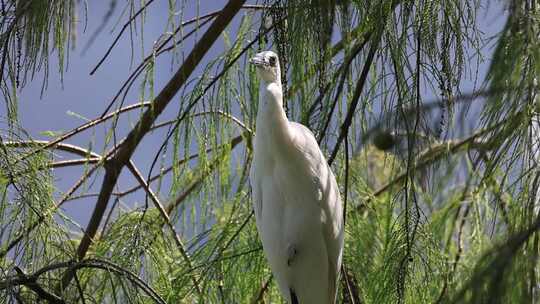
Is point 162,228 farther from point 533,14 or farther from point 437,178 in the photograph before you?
point 533,14

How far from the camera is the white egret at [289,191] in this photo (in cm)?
158

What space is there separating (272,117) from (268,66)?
0.28 ft

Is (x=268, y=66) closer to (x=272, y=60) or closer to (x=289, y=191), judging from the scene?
(x=272, y=60)

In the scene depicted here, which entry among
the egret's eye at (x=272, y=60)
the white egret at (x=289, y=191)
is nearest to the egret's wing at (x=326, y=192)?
the white egret at (x=289, y=191)

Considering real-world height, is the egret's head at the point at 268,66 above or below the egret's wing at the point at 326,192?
above

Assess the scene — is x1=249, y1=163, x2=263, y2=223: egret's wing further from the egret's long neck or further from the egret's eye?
the egret's eye

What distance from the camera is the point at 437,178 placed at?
1325 mm

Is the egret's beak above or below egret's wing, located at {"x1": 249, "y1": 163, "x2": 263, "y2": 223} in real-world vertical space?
above

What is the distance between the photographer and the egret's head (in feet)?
5.08

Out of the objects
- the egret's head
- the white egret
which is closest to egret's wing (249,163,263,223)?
the white egret

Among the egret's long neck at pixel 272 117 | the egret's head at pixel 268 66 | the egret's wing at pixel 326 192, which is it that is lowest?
the egret's wing at pixel 326 192

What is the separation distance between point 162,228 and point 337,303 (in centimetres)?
36

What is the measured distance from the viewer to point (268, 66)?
1.58 m

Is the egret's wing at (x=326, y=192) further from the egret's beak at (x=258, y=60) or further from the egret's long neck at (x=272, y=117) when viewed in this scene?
the egret's beak at (x=258, y=60)
